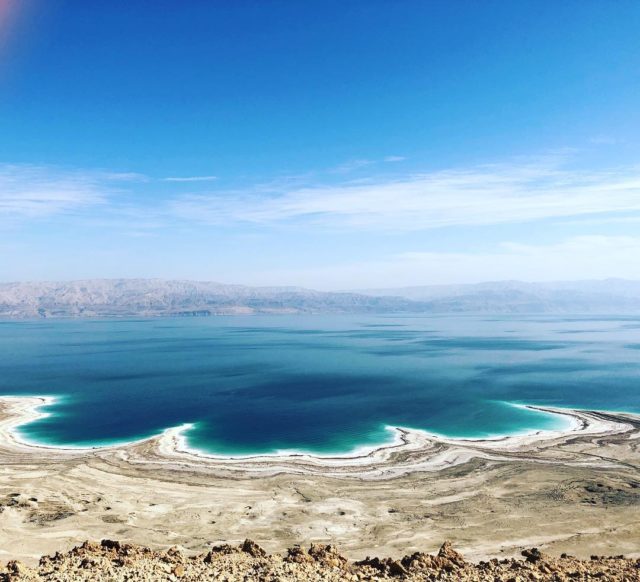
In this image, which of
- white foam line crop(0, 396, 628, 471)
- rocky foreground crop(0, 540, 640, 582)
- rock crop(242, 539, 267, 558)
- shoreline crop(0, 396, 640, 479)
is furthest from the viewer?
white foam line crop(0, 396, 628, 471)

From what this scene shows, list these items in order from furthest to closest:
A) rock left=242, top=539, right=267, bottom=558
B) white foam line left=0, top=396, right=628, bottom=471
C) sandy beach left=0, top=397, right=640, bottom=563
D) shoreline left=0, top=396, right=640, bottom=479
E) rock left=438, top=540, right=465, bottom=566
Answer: white foam line left=0, top=396, right=628, bottom=471 < shoreline left=0, top=396, right=640, bottom=479 < sandy beach left=0, top=397, right=640, bottom=563 < rock left=242, top=539, right=267, bottom=558 < rock left=438, top=540, right=465, bottom=566

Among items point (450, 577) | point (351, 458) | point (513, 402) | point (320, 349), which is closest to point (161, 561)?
point (450, 577)

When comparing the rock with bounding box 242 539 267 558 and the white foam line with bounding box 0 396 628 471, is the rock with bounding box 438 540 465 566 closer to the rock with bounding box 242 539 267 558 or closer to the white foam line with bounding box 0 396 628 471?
the rock with bounding box 242 539 267 558

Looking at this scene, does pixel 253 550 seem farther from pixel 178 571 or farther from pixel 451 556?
pixel 451 556

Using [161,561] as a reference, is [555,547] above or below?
below

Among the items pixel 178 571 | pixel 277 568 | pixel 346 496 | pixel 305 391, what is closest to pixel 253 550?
pixel 277 568

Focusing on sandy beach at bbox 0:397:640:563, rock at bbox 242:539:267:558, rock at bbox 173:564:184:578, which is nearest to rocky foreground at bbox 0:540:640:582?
rock at bbox 173:564:184:578

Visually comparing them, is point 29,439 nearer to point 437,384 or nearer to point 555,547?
point 555,547
